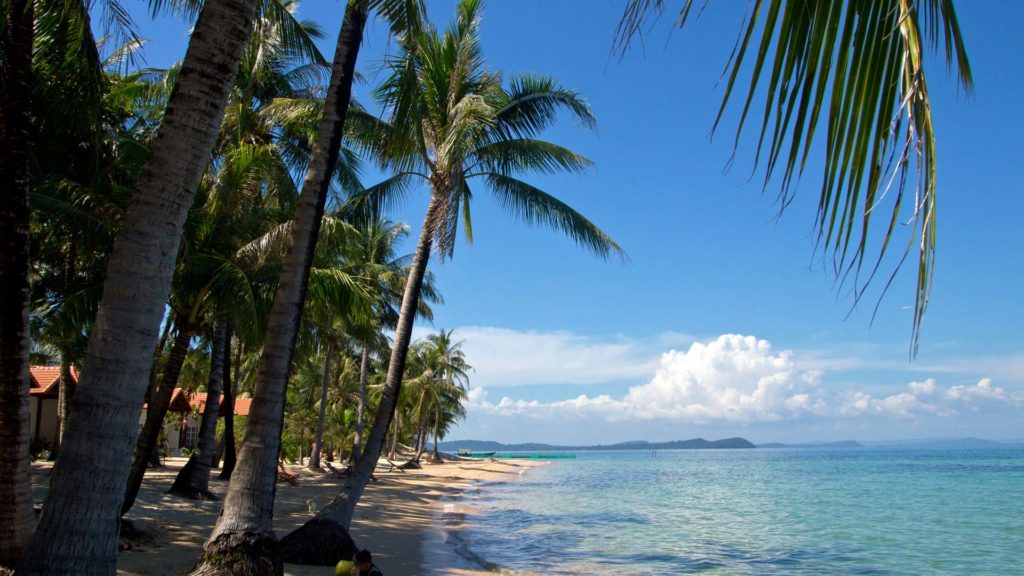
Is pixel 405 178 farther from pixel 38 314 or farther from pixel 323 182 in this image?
pixel 38 314

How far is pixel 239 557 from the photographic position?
7.12 m

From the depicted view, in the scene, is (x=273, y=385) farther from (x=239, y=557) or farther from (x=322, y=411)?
(x=322, y=411)

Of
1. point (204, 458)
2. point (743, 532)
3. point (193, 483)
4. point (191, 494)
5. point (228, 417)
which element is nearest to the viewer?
point (191, 494)

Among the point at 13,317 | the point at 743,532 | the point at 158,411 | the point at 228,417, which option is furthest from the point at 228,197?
the point at 743,532

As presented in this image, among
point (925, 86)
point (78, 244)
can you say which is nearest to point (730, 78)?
point (925, 86)

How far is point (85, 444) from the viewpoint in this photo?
409cm

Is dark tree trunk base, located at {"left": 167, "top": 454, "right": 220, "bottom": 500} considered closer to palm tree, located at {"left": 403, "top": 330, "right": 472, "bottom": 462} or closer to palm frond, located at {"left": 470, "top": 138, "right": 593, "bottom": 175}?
palm frond, located at {"left": 470, "top": 138, "right": 593, "bottom": 175}

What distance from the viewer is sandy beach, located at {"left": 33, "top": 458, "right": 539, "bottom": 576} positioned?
8.98 meters

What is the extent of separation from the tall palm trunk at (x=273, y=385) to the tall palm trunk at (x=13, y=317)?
5.63 ft

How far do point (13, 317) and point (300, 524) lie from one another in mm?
9700

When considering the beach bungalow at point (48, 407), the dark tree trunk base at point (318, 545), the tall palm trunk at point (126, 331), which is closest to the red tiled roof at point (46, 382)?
the beach bungalow at point (48, 407)

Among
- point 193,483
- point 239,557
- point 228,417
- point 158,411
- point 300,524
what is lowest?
point 300,524

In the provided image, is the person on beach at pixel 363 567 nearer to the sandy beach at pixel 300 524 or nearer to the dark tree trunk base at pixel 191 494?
→ the sandy beach at pixel 300 524

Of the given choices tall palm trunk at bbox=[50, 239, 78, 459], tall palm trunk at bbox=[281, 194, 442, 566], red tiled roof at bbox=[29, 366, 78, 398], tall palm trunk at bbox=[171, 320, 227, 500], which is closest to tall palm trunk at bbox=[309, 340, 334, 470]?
red tiled roof at bbox=[29, 366, 78, 398]
